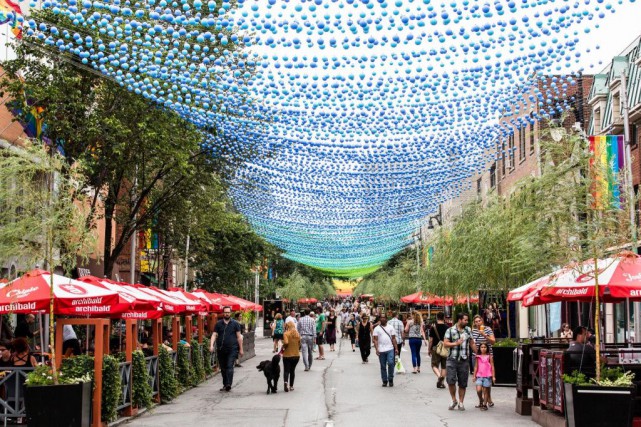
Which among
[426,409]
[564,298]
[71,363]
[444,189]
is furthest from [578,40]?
[444,189]

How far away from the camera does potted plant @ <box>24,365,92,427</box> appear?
12227mm

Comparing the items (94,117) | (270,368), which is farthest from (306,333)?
(94,117)

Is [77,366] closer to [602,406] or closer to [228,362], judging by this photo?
[228,362]

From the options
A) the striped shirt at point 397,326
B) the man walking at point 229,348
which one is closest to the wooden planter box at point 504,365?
the striped shirt at point 397,326

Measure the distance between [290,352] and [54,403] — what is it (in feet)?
28.6

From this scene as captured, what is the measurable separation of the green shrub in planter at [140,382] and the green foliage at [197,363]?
5.82 metres

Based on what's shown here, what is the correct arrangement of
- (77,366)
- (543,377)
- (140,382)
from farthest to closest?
(140,382), (543,377), (77,366)

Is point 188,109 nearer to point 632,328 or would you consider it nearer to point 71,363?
point 71,363

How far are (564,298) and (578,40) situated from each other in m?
5.12

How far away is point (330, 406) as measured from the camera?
1730cm

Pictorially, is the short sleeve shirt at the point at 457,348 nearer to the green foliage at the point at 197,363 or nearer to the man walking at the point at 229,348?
the man walking at the point at 229,348

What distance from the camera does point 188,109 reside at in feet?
58.3

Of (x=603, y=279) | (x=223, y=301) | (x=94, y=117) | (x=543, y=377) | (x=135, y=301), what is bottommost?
(x=543, y=377)

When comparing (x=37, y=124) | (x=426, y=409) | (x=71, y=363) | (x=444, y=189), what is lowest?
(x=426, y=409)
